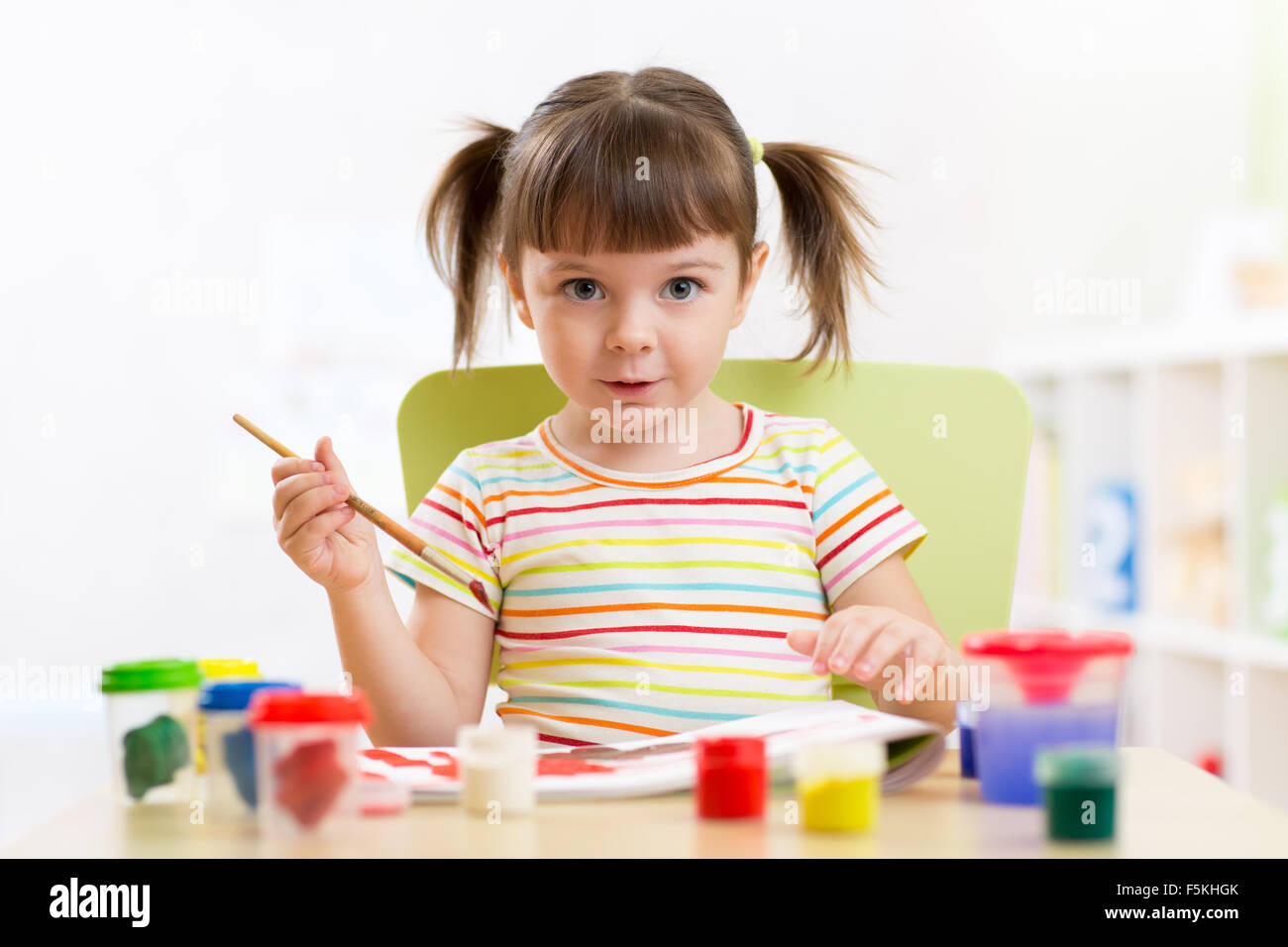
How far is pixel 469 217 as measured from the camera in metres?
1.15

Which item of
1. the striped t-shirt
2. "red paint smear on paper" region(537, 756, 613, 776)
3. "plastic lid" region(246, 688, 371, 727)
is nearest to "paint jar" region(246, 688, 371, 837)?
"plastic lid" region(246, 688, 371, 727)

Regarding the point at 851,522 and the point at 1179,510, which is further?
the point at 1179,510

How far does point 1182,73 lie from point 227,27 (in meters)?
1.94

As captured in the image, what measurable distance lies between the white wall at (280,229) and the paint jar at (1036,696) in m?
2.11

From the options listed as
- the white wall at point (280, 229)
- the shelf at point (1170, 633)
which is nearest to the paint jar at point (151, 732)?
the shelf at point (1170, 633)

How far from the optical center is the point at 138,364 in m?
2.76

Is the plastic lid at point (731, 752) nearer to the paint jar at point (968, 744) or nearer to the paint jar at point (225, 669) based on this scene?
the paint jar at point (968, 744)

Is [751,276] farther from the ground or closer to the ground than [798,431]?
farther from the ground

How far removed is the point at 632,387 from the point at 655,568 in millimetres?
138

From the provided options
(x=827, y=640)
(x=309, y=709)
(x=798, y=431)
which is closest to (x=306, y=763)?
(x=309, y=709)

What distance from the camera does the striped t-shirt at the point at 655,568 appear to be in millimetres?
962

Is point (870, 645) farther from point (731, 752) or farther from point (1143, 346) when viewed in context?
point (1143, 346)
